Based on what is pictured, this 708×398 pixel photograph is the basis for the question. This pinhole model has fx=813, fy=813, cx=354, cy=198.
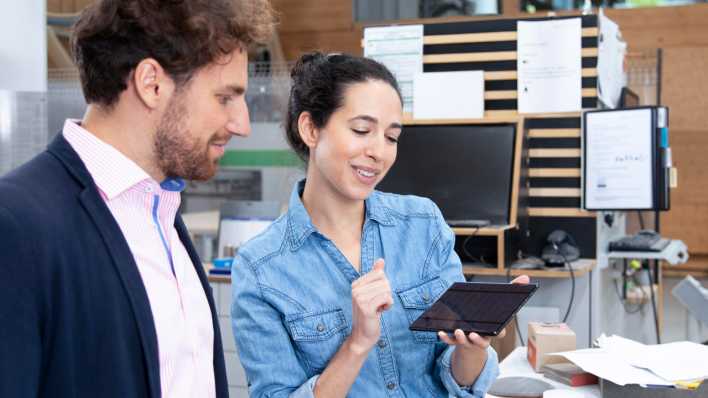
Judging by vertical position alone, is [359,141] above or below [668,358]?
above

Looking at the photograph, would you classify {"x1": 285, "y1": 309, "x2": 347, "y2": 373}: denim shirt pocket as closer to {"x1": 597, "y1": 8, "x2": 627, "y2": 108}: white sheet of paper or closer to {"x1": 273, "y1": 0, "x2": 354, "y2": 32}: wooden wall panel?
{"x1": 597, "y1": 8, "x2": 627, "y2": 108}: white sheet of paper

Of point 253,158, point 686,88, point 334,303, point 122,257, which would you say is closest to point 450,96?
point 334,303

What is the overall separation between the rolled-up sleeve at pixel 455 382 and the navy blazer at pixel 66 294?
0.72 meters

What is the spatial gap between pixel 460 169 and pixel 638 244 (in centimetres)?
97

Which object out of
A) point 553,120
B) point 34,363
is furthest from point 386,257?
point 553,120

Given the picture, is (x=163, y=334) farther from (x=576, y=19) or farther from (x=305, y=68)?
(x=576, y=19)

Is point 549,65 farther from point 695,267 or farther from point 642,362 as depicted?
point 695,267

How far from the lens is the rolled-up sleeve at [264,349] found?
151cm

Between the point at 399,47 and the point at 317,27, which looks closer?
the point at 399,47

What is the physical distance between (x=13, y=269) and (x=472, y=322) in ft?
2.82

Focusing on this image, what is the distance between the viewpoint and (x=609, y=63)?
3514 millimetres

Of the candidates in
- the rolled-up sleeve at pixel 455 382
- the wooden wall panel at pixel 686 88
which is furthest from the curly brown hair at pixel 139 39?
the wooden wall panel at pixel 686 88

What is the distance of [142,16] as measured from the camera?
106cm

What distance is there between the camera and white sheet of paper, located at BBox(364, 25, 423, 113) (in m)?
3.50
